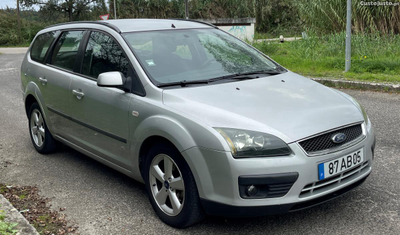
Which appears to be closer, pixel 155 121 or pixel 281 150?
Answer: pixel 281 150

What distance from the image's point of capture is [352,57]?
10883 mm

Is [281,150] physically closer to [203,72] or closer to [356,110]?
[356,110]

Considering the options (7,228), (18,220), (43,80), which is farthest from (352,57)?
(7,228)

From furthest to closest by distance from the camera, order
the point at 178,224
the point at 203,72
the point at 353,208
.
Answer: the point at 203,72 < the point at 353,208 < the point at 178,224

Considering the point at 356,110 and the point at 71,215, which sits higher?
the point at 356,110

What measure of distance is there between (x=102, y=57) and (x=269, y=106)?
6.04 feet

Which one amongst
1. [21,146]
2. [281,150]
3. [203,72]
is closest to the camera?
[281,150]

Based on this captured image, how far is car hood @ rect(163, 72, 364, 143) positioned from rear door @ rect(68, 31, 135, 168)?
1.86 ft

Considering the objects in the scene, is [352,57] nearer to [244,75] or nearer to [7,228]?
[244,75]

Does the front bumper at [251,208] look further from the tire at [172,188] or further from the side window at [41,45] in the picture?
the side window at [41,45]

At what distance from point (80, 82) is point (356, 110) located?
260 cm

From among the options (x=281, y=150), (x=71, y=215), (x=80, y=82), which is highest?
(x=80, y=82)

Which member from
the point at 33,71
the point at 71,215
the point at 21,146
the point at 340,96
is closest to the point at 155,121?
the point at 71,215

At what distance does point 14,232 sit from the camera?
3242 mm
